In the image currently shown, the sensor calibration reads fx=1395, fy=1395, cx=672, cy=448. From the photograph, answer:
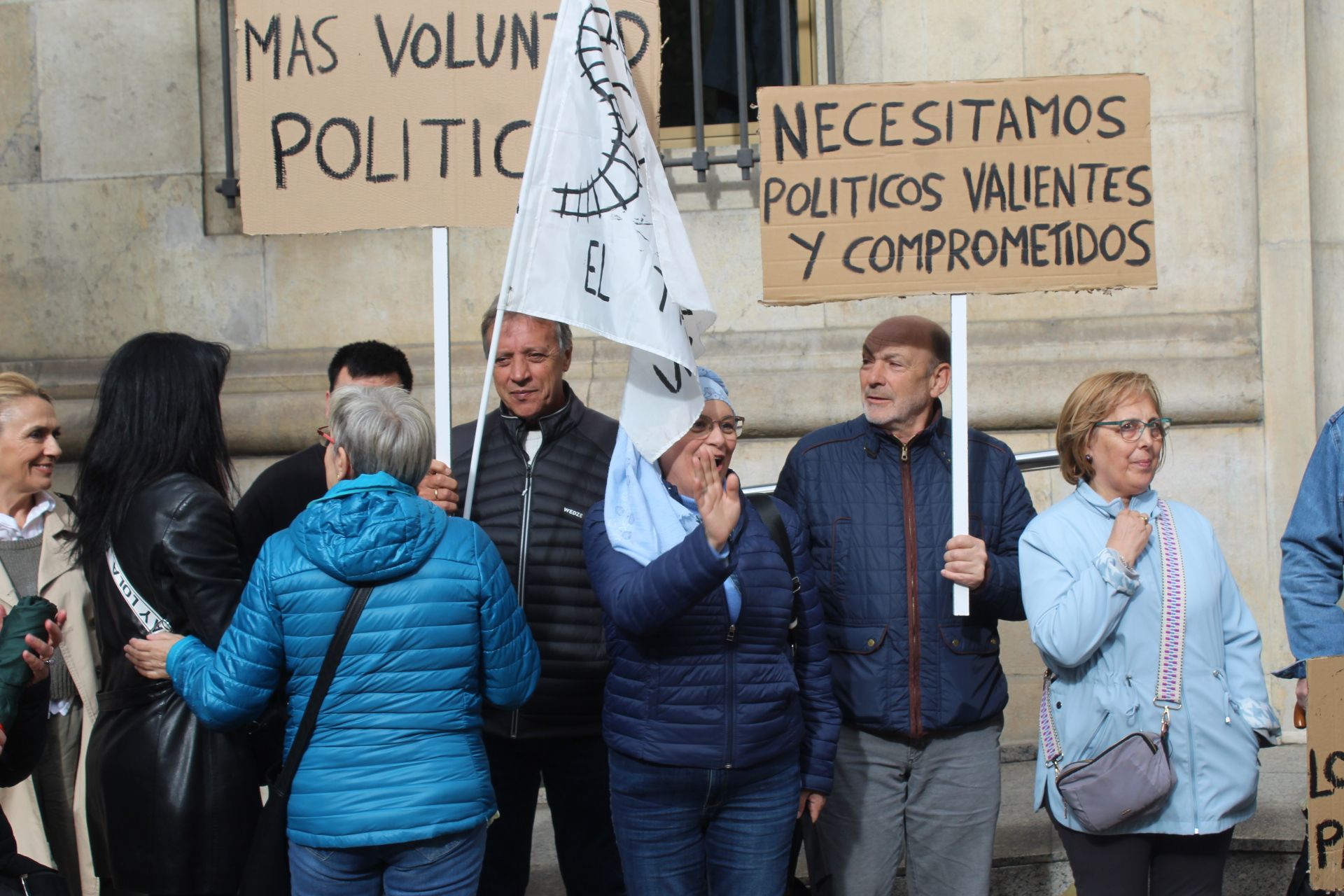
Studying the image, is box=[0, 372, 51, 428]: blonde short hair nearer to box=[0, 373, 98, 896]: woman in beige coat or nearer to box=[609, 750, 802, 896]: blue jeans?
box=[0, 373, 98, 896]: woman in beige coat

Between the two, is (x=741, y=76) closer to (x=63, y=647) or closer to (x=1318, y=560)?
(x=1318, y=560)

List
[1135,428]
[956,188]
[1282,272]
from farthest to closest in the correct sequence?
[1282,272]
[956,188]
[1135,428]

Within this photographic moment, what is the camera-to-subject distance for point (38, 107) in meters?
6.08

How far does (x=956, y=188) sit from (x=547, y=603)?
5.12 feet

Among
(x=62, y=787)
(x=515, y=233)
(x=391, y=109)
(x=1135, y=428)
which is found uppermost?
(x=391, y=109)

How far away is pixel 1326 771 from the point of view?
10.4ft

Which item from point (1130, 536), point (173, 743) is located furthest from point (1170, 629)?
point (173, 743)

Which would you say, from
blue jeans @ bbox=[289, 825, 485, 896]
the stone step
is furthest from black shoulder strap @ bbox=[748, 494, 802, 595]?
the stone step

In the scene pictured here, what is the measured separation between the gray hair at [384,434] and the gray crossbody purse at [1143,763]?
163 cm

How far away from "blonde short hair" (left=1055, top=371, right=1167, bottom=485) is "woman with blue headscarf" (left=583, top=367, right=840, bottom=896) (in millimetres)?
769

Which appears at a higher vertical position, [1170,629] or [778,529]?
[778,529]

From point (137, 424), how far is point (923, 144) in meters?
2.14

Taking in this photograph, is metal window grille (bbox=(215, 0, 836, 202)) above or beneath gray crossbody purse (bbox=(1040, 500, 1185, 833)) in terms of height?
above

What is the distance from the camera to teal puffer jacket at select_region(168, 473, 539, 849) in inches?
112
